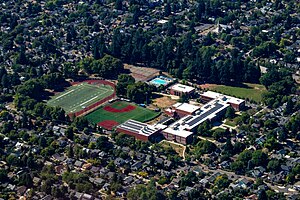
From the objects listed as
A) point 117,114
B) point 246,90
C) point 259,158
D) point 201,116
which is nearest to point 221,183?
point 259,158

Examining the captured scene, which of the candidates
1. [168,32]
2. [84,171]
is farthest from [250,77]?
[84,171]

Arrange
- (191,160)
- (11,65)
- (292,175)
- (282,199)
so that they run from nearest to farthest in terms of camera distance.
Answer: (282,199) → (292,175) → (191,160) → (11,65)

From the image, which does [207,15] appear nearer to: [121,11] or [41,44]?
[121,11]

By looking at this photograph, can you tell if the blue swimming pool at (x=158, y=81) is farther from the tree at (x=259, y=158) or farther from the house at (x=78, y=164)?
the tree at (x=259, y=158)

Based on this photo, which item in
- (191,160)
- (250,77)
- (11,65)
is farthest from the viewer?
(11,65)

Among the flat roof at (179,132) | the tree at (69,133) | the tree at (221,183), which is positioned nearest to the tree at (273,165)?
the tree at (221,183)
